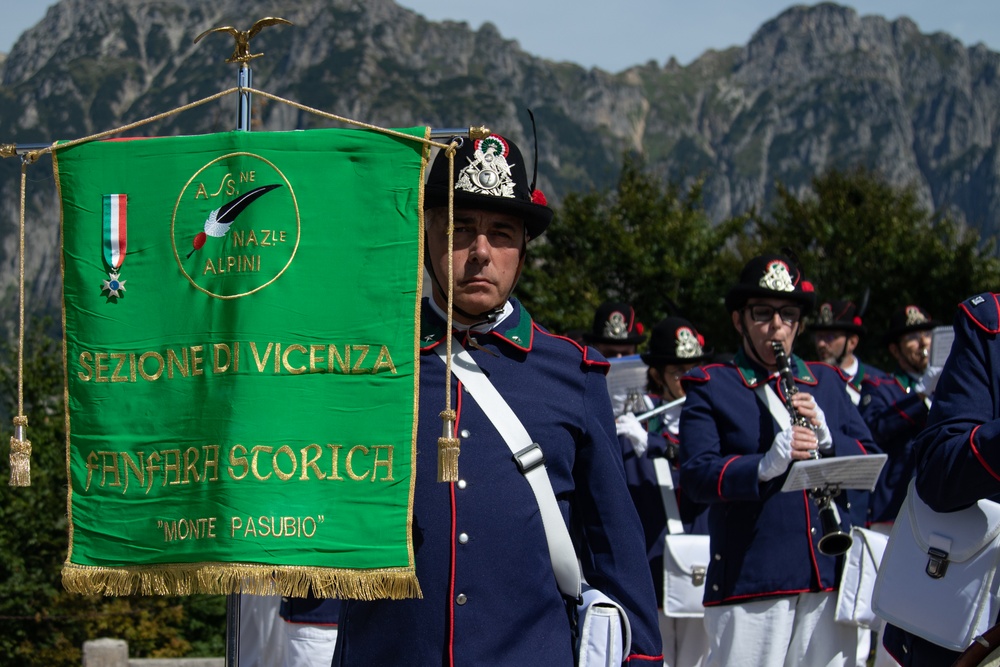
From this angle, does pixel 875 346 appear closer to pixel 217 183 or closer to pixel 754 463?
pixel 754 463

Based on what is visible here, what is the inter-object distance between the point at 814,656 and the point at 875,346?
2059 centimetres

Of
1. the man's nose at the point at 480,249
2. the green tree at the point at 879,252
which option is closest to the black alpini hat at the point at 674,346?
the man's nose at the point at 480,249

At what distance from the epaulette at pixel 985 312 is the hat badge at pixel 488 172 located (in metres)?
1.42

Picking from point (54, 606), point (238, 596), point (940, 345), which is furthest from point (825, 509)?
point (54, 606)

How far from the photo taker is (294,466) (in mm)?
3457

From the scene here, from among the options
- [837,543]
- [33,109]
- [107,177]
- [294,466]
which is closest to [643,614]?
[294,466]

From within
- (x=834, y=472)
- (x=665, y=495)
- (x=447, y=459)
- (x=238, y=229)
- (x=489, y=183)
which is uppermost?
(x=489, y=183)

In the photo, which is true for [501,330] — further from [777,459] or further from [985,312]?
[777,459]

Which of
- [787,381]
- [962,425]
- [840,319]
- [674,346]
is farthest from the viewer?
[840,319]

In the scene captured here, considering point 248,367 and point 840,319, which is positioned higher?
point 248,367

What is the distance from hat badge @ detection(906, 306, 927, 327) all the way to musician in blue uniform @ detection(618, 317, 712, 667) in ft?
10.8

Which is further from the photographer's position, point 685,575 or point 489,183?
point 685,575

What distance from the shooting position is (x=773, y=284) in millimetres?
6340

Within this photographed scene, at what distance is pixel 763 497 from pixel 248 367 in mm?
3031
